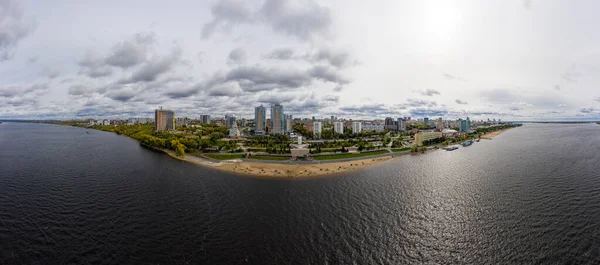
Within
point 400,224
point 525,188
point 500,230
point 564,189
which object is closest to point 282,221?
point 400,224

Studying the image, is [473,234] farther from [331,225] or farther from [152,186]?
[152,186]

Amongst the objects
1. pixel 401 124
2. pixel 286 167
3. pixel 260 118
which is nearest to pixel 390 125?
pixel 401 124

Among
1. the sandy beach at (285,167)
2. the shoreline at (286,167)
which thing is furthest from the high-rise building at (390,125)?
the sandy beach at (285,167)

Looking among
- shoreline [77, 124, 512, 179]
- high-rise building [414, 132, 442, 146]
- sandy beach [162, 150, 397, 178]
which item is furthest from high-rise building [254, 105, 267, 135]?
high-rise building [414, 132, 442, 146]

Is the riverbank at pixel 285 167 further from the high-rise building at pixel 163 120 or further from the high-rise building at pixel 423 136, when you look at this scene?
the high-rise building at pixel 163 120

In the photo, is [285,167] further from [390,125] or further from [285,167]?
[390,125]

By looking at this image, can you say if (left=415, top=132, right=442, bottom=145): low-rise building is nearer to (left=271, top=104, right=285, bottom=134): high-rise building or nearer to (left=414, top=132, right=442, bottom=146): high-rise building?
(left=414, top=132, right=442, bottom=146): high-rise building
